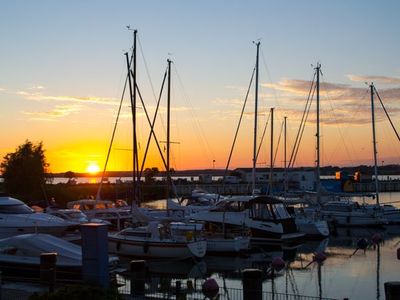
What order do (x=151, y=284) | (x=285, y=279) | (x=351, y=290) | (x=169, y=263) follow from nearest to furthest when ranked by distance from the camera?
(x=151, y=284)
(x=351, y=290)
(x=285, y=279)
(x=169, y=263)

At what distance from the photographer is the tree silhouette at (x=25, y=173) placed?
71438 mm

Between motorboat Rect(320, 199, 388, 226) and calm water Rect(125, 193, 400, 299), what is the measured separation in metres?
11.5

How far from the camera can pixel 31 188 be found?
71.4 metres

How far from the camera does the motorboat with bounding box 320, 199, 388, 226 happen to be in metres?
54.1

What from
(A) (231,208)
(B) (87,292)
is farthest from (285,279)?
(B) (87,292)

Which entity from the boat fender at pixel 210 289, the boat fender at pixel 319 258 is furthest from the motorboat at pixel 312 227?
the boat fender at pixel 210 289

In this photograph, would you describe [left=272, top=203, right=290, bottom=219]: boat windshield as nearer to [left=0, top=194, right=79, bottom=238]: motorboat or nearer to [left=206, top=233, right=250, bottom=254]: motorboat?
[left=206, top=233, right=250, bottom=254]: motorboat

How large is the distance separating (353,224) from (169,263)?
26.7 m

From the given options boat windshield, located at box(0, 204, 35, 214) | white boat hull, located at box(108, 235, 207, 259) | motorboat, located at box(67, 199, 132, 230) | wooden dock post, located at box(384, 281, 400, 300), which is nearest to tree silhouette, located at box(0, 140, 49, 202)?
motorboat, located at box(67, 199, 132, 230)

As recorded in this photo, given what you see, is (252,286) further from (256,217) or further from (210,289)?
(256,217)

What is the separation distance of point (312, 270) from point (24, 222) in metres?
16.9

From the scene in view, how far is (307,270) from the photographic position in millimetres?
31500

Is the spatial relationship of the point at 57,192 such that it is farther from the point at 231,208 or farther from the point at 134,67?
the point at 231,208

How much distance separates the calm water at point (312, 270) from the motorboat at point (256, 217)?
1241 mm
